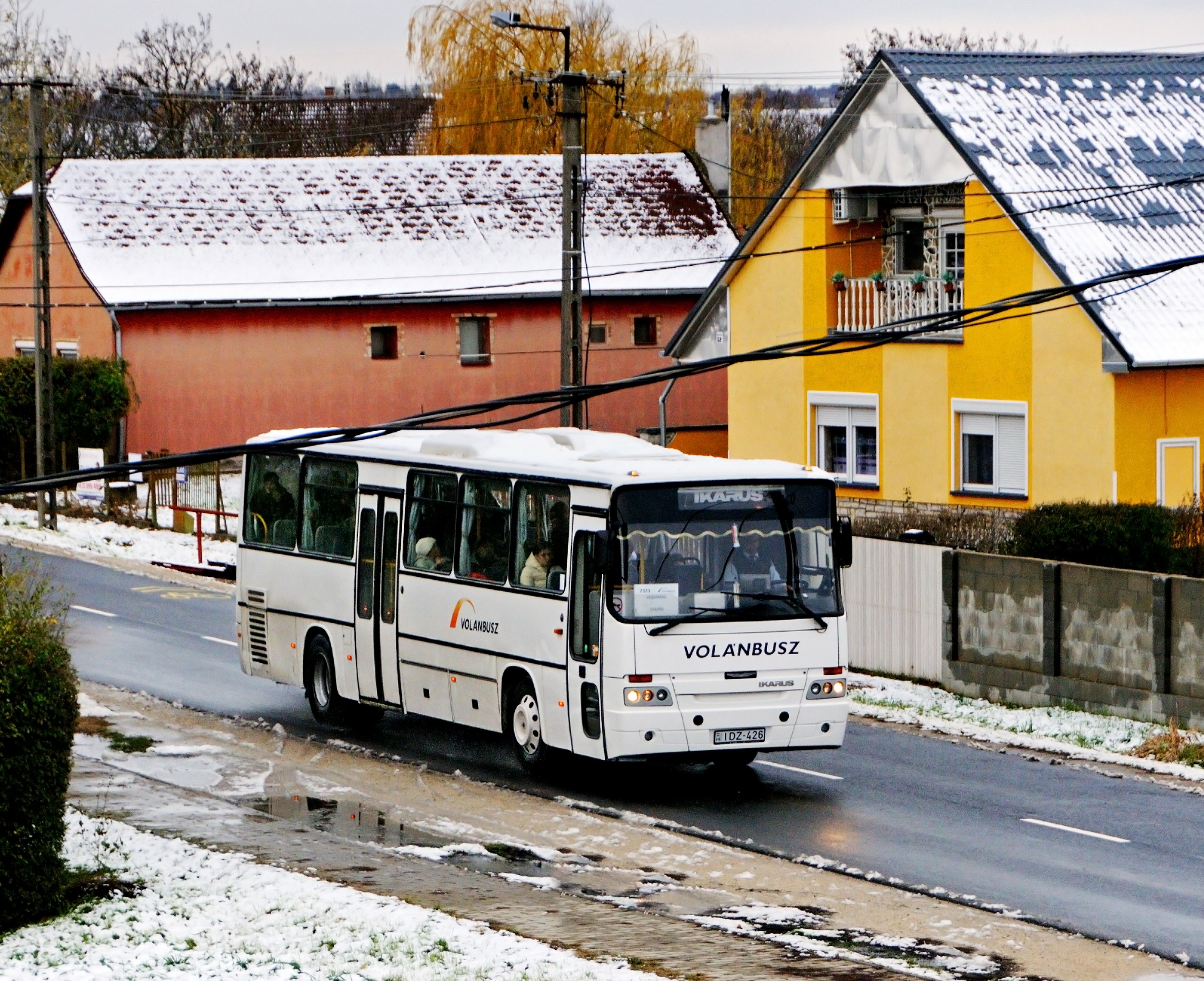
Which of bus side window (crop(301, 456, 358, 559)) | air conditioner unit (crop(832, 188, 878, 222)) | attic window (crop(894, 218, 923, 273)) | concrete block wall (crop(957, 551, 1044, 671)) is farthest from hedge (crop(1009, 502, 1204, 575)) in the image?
air conditioner unit (crop(832, 188, 878, 222))

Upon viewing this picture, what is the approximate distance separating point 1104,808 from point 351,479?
330 inches

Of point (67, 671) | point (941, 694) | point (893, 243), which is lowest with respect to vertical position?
point (941, 694)

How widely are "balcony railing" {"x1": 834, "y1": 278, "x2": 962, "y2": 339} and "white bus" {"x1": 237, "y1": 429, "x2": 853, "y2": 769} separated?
51.6 feet

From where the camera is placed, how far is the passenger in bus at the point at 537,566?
706 inches

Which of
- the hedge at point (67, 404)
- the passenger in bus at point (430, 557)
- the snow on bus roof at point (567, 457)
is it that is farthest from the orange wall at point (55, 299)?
the passenger in bus at point (430, 557)

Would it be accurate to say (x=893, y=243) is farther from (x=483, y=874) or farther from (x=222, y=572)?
(x=483, y=874)

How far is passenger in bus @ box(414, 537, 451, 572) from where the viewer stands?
1939 cm

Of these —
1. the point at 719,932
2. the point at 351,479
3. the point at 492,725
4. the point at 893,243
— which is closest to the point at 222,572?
the point at 893,243

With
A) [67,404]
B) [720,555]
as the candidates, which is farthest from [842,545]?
[67,404]

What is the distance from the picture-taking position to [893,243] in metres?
35.7

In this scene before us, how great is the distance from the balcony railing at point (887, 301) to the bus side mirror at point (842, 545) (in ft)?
54.5

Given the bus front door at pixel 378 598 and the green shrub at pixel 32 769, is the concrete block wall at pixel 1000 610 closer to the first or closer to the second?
the bus front door at pixel 378 598

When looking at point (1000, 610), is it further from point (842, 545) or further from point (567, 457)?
point (567, 457)

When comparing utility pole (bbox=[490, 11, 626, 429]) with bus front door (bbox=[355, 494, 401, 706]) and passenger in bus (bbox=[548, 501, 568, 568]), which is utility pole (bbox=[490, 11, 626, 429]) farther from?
passenger in bus (bbox=[548, 501, 568, 568])
